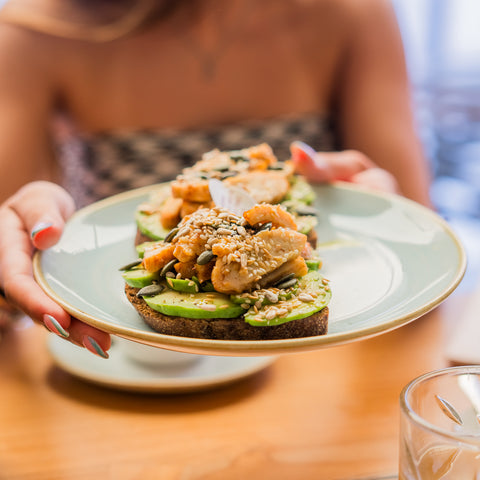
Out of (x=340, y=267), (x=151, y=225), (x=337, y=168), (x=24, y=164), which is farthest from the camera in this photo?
(x=24, y=164)

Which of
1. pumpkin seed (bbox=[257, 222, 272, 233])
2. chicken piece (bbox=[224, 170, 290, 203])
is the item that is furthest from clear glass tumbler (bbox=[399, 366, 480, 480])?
chicken piece (bbox=[224, 170, 290, 203])

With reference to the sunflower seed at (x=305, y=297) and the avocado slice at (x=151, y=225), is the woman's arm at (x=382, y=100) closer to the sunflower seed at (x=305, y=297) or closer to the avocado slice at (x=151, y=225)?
the avocado slice at (x=151, y=225)

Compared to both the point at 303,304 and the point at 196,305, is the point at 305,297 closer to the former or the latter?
the point at 303,304

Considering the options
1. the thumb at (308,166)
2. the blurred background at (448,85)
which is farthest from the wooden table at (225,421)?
the blurred background at (448,85)

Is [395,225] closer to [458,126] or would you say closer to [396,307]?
[396,307]

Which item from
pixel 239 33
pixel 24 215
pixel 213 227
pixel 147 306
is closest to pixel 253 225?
pixel 213 227

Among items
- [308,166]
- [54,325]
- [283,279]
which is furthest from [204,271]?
[308,166]
